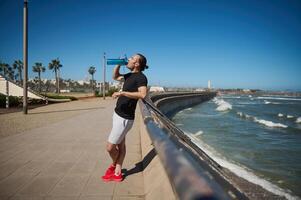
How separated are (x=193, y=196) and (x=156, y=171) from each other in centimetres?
287

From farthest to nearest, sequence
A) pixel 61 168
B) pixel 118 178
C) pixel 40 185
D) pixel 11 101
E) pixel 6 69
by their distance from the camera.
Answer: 1. pixel 6 69
2. pixel 11 101
3. pixel 61 168
4. pixel 118 178
5. pixel 40 185

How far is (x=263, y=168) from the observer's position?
825 centimetres

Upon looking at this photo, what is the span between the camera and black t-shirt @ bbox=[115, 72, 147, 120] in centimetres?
317

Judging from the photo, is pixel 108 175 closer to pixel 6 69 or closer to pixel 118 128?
pixel 118 128

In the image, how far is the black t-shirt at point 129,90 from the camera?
10.4 feet

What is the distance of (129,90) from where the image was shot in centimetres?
321

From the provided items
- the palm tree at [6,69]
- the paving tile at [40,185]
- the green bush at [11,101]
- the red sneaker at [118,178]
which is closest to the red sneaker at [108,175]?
the red sneaker at [118,178]

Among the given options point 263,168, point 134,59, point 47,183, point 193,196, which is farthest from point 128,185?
point 263,168

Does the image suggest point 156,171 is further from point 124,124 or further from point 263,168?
point 263,168

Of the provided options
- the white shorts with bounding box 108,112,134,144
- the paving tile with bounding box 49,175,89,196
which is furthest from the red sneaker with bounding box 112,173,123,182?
the white shorts with bounding box 108,112,134,144

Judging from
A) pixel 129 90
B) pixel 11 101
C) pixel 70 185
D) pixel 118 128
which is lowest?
pixel 70 185

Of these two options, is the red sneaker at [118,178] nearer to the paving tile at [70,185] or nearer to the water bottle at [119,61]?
the paving tile at [70,185]

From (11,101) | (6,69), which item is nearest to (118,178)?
(11,101)

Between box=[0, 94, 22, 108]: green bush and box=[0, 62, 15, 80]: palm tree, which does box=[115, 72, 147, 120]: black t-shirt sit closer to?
box=[0, 94, 22, 108]: green bush
